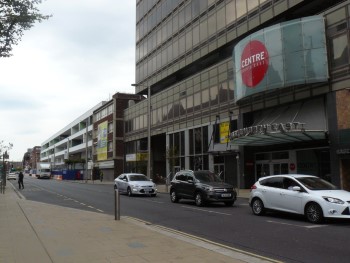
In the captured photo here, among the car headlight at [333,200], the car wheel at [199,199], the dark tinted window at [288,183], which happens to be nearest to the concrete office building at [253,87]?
the car wheel at [199,199]

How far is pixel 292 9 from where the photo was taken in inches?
1156

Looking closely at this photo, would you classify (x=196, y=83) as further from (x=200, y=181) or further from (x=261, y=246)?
(x=261, y=246)

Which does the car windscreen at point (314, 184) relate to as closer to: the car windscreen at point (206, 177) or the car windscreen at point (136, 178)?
the car windscreen at point (206, 177)

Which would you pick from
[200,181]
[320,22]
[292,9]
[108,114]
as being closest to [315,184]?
[200,181]

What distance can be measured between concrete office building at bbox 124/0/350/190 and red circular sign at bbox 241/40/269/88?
0.07 meters

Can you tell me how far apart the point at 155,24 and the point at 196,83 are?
1567 cm

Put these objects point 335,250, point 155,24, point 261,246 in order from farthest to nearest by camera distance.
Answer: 1. point 155,24
2. point 261,246
3. point 335,250

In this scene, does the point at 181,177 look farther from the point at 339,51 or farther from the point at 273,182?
the point at 339,51

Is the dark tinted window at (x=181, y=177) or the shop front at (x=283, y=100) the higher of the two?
the shop front at (x=283, y=100)

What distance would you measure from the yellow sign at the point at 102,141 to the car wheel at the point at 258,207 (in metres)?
58.9

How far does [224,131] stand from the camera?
119 ft

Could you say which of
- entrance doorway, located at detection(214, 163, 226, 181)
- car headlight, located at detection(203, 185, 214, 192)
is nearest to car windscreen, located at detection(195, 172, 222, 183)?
car headlight, located at detection(203, 185, 214, 192)

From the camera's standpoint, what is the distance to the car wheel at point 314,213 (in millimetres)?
12953

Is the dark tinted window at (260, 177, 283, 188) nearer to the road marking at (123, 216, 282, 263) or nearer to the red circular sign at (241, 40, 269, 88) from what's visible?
the road marking at (123, 216, 282, 263)
